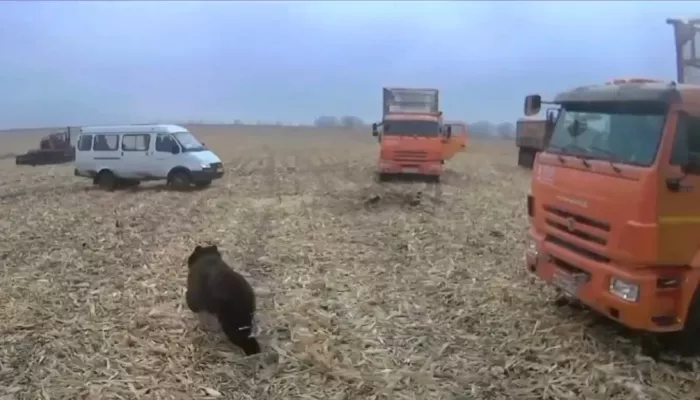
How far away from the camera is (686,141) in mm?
6359

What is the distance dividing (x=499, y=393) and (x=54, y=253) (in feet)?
27.5

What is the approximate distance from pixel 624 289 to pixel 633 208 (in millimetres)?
781

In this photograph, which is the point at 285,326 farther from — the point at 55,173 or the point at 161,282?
the point at 55,173

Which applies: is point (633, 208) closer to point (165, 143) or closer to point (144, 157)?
point (165, 143)

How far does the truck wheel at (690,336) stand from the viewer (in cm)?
651

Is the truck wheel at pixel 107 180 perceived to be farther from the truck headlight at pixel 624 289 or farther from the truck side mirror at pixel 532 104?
the truck headlight at pixel 624 289

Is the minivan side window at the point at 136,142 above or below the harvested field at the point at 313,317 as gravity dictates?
above

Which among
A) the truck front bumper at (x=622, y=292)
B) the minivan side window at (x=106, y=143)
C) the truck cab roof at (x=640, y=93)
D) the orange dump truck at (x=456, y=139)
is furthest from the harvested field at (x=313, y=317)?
the orange dump truck at (x=456, y=139)

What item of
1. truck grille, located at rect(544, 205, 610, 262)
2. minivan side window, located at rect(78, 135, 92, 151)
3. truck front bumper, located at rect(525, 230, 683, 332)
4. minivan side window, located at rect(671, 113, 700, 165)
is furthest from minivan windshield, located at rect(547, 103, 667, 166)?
minivan side window, located at rect(78, 135, 92, 151)

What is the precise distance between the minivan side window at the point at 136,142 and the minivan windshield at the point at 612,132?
16.8 m

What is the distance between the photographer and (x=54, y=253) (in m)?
11.7

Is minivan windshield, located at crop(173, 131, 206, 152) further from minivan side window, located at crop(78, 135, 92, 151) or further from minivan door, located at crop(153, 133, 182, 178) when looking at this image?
minivan side window, located at crop(78, 135, 92, 151)

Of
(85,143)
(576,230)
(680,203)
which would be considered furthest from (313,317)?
(85,143)

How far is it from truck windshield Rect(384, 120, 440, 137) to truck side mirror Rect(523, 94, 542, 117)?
15.0m
